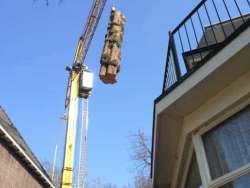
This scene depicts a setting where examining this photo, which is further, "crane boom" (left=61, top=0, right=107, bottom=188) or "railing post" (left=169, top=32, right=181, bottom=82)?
"crane boom" (left=61, top=0, right=107, bottom=188)

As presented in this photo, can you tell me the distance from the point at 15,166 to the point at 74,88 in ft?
34.9

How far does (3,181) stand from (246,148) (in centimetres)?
1229

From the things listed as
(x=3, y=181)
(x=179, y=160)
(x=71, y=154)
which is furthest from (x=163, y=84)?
(x=71, y=154)

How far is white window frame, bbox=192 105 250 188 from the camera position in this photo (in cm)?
375

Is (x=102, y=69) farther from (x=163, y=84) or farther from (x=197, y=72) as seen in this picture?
(x=197, y=72)

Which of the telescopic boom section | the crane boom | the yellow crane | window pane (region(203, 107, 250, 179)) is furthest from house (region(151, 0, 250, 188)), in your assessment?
the telescopic boom section

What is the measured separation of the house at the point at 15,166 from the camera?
47.5 feet

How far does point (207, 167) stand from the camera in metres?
4.20

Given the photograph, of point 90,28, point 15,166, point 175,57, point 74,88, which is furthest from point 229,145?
point 90,28

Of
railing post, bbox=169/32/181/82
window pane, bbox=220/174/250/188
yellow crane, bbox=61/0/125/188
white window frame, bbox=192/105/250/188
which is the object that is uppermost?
yellow crane, bbox=61/0/125/188

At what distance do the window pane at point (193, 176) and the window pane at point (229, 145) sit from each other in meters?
0.61

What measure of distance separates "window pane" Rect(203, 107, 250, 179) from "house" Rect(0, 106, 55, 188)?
1151 centimetres

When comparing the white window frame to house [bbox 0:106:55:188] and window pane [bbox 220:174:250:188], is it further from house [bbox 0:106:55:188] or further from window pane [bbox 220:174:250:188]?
house [bbox 0:106:55:188]

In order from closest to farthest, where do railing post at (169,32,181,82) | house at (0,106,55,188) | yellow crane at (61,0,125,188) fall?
1. railing post at (169,32,181,82)
2. yellow crane at (61,0,125,188)
3. house at (0,106,55,188)
